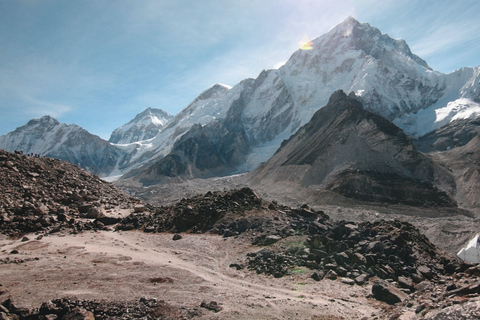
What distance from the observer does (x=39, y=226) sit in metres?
23.9

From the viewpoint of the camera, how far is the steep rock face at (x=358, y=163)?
80.0 metres

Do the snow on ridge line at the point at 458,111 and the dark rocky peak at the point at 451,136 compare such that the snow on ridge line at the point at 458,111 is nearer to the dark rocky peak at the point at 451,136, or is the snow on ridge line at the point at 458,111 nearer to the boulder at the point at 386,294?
the dark rocky peak at the point at 451,136

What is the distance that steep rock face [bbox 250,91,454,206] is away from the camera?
80.0m

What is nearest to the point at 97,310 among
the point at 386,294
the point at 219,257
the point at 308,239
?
the point at 219,257

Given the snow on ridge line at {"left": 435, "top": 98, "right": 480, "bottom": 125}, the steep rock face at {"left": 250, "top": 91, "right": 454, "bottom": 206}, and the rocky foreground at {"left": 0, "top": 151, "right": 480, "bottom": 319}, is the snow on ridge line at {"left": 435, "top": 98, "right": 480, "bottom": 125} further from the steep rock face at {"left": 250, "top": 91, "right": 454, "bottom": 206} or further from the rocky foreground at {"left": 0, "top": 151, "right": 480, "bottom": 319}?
the rocky foreground at {"left": 0, "top": 151, "right": 480, "bottom": 319}

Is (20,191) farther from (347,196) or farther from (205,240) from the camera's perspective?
(347,196)

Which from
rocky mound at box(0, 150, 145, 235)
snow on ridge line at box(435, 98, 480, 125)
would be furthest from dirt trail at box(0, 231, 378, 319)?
snow on ridge line at box(435, 98, 480, 125)

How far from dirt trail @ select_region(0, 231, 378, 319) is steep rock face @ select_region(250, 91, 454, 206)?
222 feet

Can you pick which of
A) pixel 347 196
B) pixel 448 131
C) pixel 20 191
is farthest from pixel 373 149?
pixel 20 191

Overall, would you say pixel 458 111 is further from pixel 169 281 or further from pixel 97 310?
pixel 97 310

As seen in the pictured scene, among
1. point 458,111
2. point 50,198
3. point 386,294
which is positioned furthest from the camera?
point 458,111

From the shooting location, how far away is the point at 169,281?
14.8 metres

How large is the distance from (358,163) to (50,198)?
81258mm

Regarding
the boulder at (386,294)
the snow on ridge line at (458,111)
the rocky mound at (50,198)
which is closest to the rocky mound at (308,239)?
the boulder at (386,294)
